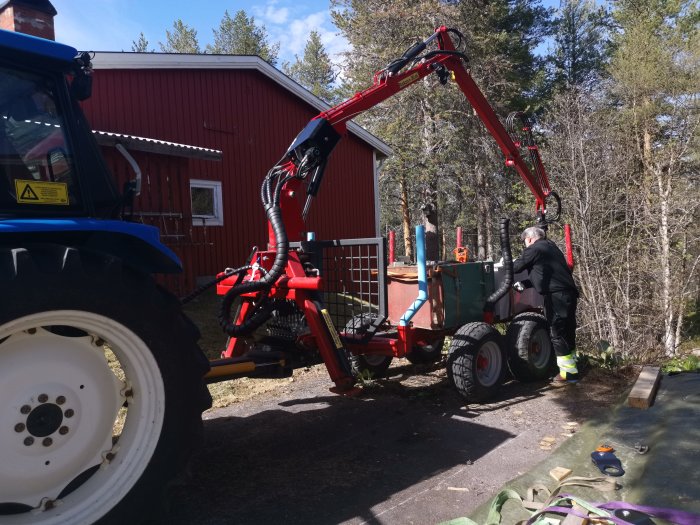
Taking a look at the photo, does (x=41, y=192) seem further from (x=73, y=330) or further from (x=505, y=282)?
(x=505, y=282)

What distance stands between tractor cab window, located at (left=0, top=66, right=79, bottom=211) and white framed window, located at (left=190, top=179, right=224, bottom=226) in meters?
8.51

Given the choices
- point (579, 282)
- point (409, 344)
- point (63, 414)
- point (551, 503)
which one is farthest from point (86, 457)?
point (579, 282)

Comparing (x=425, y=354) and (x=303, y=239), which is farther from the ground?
(x=303, y=239)

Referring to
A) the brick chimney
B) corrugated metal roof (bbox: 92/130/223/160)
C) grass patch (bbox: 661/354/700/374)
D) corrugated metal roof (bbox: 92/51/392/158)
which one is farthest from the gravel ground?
corrugated metal roof (bbox: 92/51/392/158)

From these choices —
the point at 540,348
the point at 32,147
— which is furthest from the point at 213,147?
the point at 32,147

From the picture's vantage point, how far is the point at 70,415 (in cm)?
260

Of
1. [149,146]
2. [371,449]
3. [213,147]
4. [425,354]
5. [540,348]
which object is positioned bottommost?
[371,449]

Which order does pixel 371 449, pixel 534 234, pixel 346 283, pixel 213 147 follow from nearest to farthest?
pixel 371 449 → pixel 346 283 → pixel 534 234 → pixel 213 147

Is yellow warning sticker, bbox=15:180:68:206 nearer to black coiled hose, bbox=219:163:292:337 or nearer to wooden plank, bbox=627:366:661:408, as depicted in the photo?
black coiled hose, bbox=219:163:292:337

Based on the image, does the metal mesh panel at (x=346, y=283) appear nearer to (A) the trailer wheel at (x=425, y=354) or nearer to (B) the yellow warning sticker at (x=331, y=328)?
(B) the yellow warning sticker at (x=331, y=328)

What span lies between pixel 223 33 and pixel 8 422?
4034cm

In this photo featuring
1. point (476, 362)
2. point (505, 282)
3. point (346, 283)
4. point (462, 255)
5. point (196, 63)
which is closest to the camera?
point (476, 362)

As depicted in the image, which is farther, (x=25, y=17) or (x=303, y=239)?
(x=303, y=239)

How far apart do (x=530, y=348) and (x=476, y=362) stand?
1005 mm
